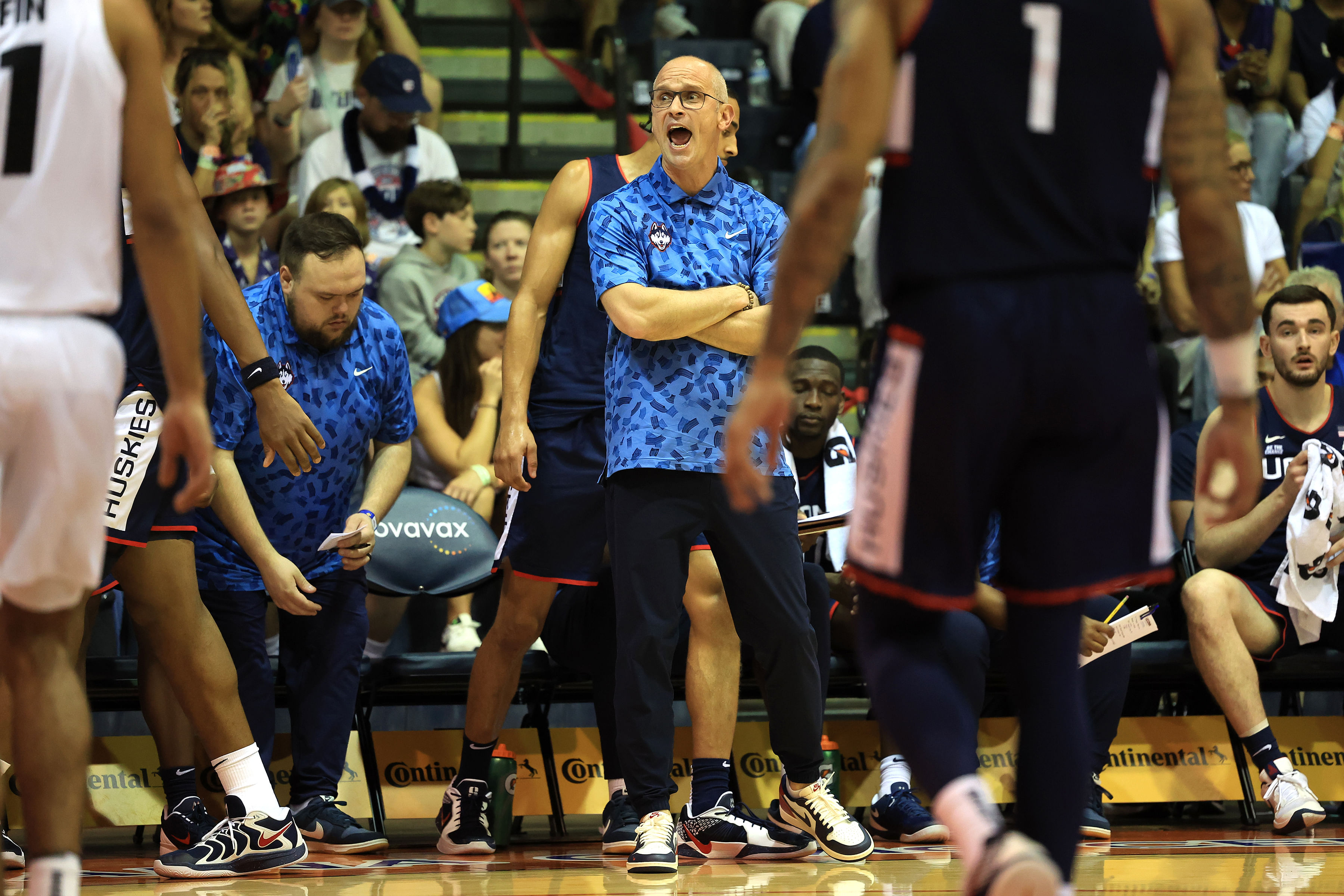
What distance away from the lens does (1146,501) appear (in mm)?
2512

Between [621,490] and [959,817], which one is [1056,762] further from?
[621,490]

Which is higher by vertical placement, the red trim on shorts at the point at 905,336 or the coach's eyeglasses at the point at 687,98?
the coach's eyeglasses at the point at 687,98

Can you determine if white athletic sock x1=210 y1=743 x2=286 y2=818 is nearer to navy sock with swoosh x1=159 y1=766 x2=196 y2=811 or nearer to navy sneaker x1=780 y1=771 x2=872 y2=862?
navy sock with swoosh x1=159 y1=766 x2=196 y2=811

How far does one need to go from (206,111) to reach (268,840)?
4.18 meters

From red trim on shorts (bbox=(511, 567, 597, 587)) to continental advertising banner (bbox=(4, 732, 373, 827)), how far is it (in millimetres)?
1042

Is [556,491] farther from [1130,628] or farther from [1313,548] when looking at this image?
[1313,548]

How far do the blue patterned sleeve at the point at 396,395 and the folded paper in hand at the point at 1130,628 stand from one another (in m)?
2.55

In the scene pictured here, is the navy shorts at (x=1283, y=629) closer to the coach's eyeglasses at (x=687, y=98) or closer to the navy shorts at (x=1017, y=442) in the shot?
the coach's eyeglasses at (x=687, y=98)

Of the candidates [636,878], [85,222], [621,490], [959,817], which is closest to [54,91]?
[85,222]

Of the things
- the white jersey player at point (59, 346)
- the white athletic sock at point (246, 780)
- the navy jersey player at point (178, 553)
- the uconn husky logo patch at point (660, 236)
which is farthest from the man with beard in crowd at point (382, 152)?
the white jersey player at point (59, 346)

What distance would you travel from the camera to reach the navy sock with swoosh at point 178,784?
4.75m

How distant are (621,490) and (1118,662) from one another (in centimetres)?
212

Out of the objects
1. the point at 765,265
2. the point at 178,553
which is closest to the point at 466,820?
the point at 178,553

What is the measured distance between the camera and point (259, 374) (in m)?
4.27
